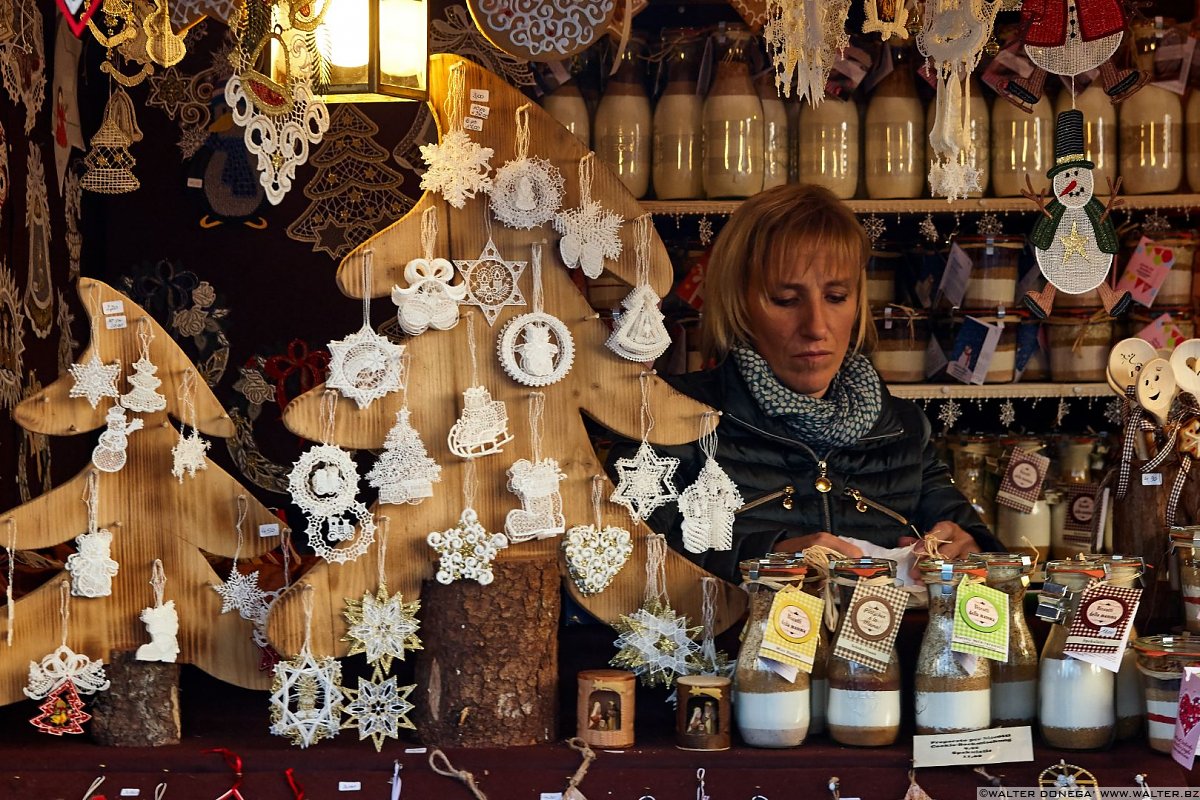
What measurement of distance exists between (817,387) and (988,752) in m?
0.97

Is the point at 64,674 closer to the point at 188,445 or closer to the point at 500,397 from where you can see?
the point at 188,445

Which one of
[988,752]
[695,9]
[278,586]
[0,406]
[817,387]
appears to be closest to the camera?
[988,752]

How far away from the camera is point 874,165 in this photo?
354 cm

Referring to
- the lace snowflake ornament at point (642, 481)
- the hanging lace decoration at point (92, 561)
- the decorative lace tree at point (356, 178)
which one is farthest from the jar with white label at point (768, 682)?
the decorative lace tree at point (356, 178)

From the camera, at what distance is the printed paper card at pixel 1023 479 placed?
3520 mm

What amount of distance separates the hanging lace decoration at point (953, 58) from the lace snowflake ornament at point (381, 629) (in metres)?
1.00

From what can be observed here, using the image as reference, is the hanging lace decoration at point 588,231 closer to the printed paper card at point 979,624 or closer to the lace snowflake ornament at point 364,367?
the lace snowflake ornament at point 364,367

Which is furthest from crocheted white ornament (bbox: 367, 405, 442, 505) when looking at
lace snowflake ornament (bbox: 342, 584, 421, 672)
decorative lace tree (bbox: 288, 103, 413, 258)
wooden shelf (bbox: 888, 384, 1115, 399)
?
decorative lace tree (bbox: 288, 103, 413, 258)

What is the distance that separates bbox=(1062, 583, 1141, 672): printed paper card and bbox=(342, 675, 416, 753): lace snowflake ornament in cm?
88

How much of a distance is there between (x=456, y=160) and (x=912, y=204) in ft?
5.86

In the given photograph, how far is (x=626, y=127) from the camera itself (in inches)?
139

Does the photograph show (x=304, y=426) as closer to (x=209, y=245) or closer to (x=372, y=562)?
(x=372, y=562)

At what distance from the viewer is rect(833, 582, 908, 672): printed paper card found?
6.04ft

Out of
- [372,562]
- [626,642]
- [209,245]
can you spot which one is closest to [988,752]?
[626,642]
